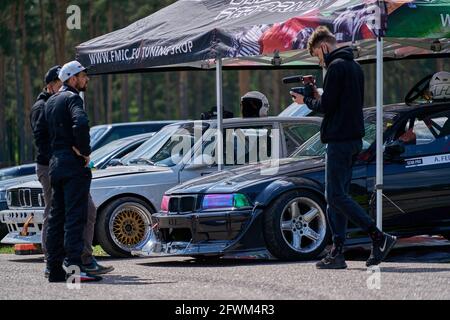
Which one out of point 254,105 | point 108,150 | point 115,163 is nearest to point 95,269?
point 115,163

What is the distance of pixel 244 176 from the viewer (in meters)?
10.9

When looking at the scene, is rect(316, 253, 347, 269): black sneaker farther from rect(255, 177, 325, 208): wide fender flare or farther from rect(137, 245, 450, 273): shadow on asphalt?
rect(255, 177, 325, 208): wide fender flare

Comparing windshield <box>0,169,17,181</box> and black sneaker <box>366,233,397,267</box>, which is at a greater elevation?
windshield <box>0,169,17,181</box>

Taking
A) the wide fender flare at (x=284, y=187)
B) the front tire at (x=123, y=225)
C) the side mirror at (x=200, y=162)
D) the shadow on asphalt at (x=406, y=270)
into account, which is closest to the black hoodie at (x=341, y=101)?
the shadow on asphalt at (x=406, y=270)

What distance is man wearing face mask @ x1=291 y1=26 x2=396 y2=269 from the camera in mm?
9094

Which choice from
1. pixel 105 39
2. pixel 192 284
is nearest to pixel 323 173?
pixel 192 284

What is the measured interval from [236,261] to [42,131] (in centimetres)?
253

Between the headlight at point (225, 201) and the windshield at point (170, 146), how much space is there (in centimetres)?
206

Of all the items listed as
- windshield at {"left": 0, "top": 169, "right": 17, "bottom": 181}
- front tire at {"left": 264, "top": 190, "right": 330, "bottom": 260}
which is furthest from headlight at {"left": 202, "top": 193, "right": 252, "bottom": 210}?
windshield at {"left": 0, "top": 169, "right": 17, "bottom": 181}

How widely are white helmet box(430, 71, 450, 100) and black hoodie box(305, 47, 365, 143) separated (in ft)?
8.66

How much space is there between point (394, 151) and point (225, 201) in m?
1.76

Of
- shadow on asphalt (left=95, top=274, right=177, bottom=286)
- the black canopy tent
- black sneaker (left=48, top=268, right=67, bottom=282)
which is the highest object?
the black canopy tent

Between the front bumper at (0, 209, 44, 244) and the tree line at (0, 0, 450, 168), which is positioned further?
the tree line at (0, 0, 450, 168)

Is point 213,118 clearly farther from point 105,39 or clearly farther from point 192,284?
point 192,284
